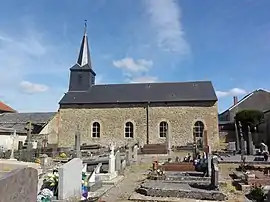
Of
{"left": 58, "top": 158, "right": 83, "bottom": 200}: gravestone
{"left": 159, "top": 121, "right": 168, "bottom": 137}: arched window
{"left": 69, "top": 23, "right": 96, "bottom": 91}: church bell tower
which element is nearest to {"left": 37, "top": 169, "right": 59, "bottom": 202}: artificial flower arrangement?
{"left": 58, "top": 158, "right": 83, "bottom": 200}: gravestone

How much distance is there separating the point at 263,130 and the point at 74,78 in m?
20.4

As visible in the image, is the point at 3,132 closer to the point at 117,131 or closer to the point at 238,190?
the point at 117,131

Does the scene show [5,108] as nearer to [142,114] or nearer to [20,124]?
[20,124]

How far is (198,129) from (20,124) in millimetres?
18342

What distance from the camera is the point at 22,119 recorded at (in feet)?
109

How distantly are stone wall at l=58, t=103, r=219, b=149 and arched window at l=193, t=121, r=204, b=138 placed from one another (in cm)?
30

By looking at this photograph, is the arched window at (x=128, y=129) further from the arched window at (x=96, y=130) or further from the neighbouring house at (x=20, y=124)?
the neighbouring house at (x=20, y=124)

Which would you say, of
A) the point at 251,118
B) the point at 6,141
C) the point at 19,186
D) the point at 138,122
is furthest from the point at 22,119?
the point at 19,186

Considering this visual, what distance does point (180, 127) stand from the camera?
28.2 meters

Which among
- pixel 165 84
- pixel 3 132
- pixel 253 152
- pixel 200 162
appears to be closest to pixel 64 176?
pixel 200 162

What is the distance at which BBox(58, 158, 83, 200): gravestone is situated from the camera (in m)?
6.41

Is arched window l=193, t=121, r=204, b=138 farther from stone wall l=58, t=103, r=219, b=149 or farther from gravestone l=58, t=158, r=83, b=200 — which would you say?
gravestone l=58, t=158, r=83, b=200

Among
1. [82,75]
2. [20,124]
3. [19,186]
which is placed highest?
[82,75]

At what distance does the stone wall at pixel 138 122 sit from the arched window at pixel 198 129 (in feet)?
0.98
